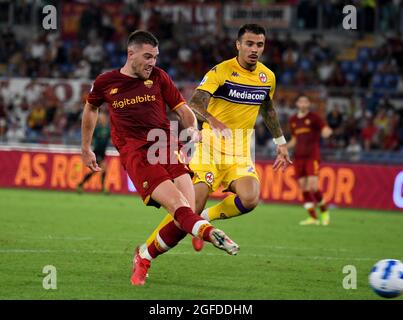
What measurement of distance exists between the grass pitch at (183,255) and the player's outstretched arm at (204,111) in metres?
1.62

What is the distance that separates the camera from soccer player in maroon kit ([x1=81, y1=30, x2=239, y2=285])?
9.69 metres

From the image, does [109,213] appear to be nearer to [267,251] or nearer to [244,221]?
[244,221]

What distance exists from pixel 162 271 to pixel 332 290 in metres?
2.12

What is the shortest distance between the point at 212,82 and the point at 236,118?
0.53m

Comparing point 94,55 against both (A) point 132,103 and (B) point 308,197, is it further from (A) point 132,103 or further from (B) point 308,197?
(A) point 132,103

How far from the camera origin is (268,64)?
99.6 ft

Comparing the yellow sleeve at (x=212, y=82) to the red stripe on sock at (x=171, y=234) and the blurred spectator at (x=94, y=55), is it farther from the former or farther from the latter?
the blurred spectator at (x=94, y=55)

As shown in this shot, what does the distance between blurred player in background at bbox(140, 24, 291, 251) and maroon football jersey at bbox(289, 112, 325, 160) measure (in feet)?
26.7

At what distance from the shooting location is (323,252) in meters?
13.8

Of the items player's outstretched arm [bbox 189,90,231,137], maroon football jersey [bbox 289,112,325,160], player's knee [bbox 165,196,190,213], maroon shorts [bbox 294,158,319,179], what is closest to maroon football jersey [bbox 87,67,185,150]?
player's knee [bbox 165,196,190,213]

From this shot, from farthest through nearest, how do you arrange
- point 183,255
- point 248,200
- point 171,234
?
point 183,255
point 248,200
point 171,234

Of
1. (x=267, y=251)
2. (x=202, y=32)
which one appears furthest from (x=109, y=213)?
(x=202, y=32)

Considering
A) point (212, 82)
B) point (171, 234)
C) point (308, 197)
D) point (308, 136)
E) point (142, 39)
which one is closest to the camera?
point (142, 39)

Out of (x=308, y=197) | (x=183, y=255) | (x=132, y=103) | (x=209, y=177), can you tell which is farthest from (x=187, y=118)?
(x=308, y=197)
